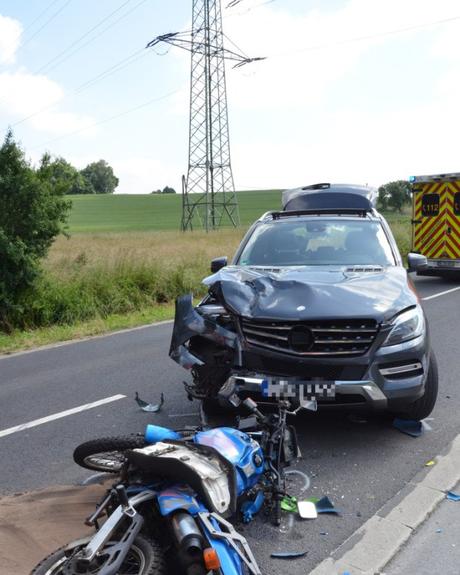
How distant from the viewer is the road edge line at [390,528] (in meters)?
2.91

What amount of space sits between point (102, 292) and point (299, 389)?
8.55 m

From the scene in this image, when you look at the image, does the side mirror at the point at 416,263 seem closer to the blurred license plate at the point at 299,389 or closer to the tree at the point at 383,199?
the blurred license plate at the point at 299,389

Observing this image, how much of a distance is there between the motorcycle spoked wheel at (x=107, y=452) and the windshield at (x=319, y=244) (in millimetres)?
2770

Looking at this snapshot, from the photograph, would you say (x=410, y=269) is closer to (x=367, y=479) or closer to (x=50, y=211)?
(x=367, y=479)

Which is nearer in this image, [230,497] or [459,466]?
[230,497]

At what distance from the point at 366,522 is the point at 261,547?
2.15 ft

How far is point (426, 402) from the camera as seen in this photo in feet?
15.1

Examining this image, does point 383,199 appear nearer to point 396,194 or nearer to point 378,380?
point 396,194

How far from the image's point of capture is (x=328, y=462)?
164 inches

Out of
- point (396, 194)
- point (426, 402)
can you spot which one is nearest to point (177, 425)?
point (426, 402)

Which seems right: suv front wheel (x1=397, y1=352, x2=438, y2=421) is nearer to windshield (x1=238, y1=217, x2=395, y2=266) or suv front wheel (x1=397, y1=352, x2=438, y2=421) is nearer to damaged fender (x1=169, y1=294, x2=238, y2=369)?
windshield (x1=238, y1=217, x2=395, y2=266)

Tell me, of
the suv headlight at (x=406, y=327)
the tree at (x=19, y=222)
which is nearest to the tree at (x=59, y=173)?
the tree at (x=19, y=222)

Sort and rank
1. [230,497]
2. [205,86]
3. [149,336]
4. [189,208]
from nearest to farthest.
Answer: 1. [230,497]
2. [149,336]
3. [205,86]
4. [189,208]

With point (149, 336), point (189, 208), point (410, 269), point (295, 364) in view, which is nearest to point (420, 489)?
point (295, 364)
